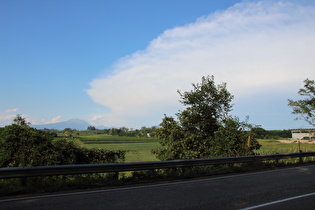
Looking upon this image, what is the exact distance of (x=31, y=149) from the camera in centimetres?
1042

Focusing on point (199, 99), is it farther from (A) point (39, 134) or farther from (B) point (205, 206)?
(B) point (205, 206)

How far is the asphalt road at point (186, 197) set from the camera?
17.1 ft

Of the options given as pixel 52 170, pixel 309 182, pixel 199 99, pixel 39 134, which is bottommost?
A: pixel 309 182

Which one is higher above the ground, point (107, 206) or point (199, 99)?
point (199, 99)

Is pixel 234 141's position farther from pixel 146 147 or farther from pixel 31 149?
pixel 146 147

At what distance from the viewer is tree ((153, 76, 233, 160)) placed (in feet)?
67.0

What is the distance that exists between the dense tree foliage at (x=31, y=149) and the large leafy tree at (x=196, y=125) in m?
10.6

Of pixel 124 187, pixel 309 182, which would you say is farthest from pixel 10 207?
pixel 309 182

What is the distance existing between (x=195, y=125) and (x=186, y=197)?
16036 mm

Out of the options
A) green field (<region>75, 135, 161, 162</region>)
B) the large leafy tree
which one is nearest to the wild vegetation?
the large leafy tree

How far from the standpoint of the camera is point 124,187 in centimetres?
716

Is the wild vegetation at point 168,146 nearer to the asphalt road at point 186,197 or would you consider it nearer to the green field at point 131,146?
the asphalt road at point 186,197

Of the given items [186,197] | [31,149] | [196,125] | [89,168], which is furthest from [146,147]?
[186,197]

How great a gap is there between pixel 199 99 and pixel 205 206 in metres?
17.6
